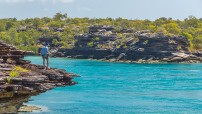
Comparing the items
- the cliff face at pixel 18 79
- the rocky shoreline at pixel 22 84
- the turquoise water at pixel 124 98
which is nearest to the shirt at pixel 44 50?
the cliff face at pixel 18 79

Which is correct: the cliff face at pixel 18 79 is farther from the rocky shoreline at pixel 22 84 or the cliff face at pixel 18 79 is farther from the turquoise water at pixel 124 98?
the turquoise water at pixel 124 98

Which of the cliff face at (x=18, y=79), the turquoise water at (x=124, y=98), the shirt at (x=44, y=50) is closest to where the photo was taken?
the cliff face at (x=18, y=79)

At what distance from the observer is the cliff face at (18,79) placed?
1527 inches

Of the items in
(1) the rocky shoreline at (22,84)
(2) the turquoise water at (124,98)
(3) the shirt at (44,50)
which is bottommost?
(2) the turquoise water at (124,98)

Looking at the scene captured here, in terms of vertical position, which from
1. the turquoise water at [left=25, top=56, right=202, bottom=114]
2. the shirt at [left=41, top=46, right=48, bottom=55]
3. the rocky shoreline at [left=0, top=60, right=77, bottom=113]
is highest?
the shirt at [left=41, top=46, right=48, bottom=55]

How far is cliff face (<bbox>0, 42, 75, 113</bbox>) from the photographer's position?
38781 mm

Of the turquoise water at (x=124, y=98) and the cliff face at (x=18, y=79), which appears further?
the turquoise water at (x=124, y=98)

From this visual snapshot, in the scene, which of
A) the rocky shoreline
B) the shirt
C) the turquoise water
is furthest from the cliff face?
the turquoise water

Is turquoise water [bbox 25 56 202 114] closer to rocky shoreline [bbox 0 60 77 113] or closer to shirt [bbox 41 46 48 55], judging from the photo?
shirt [bbox 41 46 48 55]

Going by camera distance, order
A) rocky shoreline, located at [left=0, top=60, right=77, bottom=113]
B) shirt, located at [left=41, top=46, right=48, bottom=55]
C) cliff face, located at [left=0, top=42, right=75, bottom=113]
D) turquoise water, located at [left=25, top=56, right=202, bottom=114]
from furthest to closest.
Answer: turquoise water, located at [left=25, top=56, right=202, bottom=114] → shirt, located at [left=41, top=46, right=48, bottom=55] → cliff face, located at [left=0, top=42, right=75, bottom=113] → rocky shoreline, located at [left=0, top=60, right=77, bottom=113]

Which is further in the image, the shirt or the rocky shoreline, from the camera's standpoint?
the shirt

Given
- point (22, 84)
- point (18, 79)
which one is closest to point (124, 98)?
point (22, 84)

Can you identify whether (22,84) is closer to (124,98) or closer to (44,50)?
(44,50)

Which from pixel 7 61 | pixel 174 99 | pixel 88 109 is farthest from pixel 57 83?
pixel 174 99
